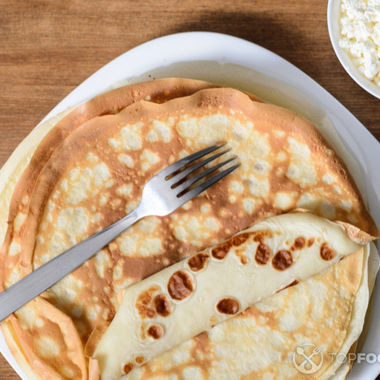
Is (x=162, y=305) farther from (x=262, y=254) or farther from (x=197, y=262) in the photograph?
(x=262, y=254)

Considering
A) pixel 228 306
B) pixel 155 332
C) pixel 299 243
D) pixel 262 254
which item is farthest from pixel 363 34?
pixel 155 332

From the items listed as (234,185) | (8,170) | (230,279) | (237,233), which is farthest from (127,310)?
(8,170)

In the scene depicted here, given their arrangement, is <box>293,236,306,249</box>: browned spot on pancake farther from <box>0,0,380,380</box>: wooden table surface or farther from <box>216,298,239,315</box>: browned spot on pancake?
<box>0,0,380,380</box>: wooden table surface

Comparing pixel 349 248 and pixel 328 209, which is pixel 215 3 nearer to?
pixel 328 209

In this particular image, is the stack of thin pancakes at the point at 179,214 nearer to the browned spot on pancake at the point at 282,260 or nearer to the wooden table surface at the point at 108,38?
the browned spot on pancake at the point at 282,260

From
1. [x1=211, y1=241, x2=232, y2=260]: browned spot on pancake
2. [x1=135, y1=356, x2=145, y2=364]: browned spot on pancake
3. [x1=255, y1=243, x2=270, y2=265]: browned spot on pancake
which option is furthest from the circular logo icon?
[x1=135, y1=356, x2=145, y2=364]: browned spot on pancake

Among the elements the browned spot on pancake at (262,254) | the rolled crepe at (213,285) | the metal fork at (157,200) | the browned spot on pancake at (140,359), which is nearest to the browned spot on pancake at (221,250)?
the rolled crepe at (213,285)
